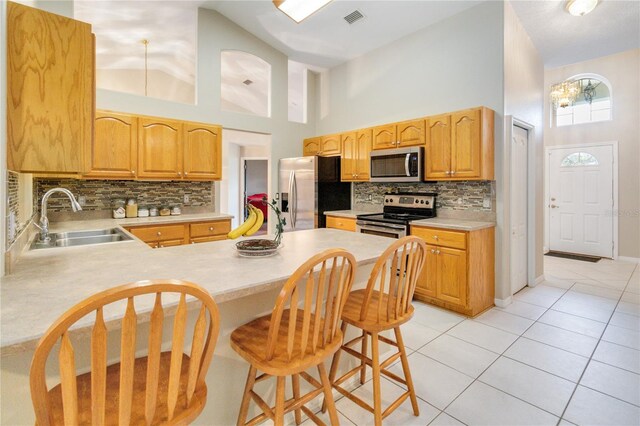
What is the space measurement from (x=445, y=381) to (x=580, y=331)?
1.68 meters

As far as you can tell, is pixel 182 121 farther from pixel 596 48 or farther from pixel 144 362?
pixel 596 48

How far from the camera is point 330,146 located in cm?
495

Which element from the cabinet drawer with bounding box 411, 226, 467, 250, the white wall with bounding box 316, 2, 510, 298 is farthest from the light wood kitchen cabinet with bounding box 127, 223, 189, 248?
the white wall with bounding box 316, 2, 510, 298

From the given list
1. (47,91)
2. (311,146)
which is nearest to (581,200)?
(311,146)

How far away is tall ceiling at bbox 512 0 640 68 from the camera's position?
3348 millimetres

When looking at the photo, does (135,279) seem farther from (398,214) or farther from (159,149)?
(398,214)

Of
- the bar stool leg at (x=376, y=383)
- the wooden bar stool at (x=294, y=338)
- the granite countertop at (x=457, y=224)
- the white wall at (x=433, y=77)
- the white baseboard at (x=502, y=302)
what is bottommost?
the white baseboard at (x=502, y=302)

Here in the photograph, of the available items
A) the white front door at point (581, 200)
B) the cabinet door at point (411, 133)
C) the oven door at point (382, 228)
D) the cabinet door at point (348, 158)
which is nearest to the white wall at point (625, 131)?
the white front door at point (581, 200)

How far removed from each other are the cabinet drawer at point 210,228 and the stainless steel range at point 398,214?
5.54 ft

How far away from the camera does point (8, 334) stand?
2.64ft

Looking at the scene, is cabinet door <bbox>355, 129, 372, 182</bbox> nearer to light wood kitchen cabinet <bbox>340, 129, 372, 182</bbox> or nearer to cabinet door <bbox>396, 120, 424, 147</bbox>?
light wood kitchen cabinet <bbox>340, 129, 372, 182</bbox>

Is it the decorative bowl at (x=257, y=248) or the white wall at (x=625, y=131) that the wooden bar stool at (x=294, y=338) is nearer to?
the decorative bowl at (x=257, y=248)

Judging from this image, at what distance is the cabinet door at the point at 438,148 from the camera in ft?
11.4

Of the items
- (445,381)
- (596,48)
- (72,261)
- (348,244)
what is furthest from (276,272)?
(596,48)
